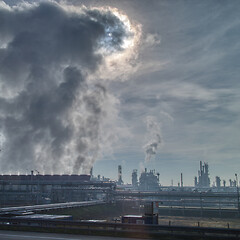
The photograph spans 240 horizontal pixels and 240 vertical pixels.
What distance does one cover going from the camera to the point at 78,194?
116188mm

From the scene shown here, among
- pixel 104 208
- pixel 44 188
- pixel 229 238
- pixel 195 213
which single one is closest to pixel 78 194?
pixel 44 188

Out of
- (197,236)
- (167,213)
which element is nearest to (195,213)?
(167,213)

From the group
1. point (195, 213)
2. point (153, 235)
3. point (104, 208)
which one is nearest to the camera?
point (153, 235)

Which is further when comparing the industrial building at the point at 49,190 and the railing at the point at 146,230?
the industrial building at the point at 49,190

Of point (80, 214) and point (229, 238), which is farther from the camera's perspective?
point (80, 214)

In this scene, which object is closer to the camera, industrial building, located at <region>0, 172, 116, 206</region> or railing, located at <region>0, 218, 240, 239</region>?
railing, located at <region>0, 218, 240, 239</region>

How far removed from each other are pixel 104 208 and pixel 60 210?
27.3m

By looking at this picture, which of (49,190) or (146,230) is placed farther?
(49,190)

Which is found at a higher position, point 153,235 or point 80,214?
point 153,235

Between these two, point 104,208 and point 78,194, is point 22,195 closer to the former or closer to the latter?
point 78,194

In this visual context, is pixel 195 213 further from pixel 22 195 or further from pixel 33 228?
pixel 33 228

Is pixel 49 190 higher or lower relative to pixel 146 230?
lower

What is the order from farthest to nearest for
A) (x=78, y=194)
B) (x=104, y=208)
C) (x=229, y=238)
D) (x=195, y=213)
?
(x=78, y=194) → (x=195, y=213) → (x=104, y=208) → (x=229, y=238)

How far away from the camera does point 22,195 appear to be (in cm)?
11019
